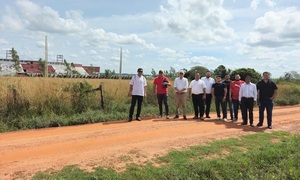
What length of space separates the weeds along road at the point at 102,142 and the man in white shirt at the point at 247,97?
1.95 ft

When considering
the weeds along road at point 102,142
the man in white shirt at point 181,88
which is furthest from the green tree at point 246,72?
the weeds along road at point 102,142

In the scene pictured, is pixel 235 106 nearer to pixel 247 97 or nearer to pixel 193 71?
pixel 247 97

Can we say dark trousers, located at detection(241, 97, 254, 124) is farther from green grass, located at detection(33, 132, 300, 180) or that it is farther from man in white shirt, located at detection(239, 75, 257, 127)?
green grass, located at detection(33, 132, 300, 180)

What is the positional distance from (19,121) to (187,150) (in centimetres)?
577

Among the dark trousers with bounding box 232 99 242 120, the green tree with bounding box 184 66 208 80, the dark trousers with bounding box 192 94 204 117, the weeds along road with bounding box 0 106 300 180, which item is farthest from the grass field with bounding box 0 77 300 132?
the green tree with bounding box 184 66 208 80

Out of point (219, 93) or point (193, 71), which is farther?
point (193, 71)

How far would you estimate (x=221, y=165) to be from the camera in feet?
19.8

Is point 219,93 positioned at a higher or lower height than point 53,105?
higher

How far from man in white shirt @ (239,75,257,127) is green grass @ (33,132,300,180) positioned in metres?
2.67

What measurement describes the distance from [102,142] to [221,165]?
2.93 metres

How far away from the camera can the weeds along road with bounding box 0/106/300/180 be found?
18.7 ft

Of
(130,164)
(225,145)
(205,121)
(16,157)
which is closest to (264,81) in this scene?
(205,121)

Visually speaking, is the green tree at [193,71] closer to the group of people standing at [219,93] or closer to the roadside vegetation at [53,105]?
the roadside vegetation at [53,105]

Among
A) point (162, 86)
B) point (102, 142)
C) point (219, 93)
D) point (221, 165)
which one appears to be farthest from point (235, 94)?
point (102, 142)
